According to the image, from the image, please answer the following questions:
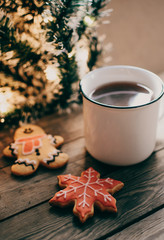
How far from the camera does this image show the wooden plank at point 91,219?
0.58 meters

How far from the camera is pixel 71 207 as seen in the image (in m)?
0.63

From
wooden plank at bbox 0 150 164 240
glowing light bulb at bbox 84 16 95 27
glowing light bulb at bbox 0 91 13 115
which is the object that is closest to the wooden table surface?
wooden plank at bbox 0 150 164 240

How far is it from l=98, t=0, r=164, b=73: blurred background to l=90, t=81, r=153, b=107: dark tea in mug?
0.99ft

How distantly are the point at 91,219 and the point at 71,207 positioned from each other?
60 millimetres

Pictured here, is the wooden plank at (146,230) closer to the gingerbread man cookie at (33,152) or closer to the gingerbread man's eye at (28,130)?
the gingerbread man cookie at (33,152)

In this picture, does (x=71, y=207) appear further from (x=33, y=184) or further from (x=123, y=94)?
(x=123, y=94)

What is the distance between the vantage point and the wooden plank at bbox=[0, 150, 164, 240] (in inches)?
22.8

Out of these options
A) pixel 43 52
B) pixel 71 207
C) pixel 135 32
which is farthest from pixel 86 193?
pixel 135 32

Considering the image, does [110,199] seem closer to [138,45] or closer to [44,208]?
[44,208]

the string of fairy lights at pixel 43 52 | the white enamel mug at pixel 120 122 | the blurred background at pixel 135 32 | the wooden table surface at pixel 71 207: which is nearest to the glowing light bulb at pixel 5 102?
the string of fairy lights at pixel 43 52

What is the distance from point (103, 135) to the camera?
688 mm

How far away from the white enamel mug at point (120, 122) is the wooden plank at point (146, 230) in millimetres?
173

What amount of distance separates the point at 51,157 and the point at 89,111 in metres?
0.18

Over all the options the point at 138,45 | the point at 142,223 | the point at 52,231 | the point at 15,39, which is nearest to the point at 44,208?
the point at 52,231
